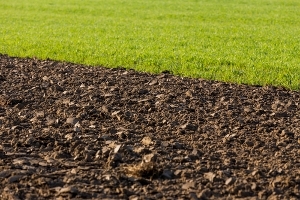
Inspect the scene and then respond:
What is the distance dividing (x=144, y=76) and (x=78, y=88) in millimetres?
1670

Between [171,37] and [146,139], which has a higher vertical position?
[146,139]

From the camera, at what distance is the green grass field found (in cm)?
1327

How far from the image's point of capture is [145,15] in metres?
29.5

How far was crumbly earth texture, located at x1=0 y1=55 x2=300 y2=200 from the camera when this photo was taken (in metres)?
5.87

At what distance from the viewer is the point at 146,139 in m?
7.32

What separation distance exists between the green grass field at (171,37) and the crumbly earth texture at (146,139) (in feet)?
6.36

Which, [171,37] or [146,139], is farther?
[171,37]

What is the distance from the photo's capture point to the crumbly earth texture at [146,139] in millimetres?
5871

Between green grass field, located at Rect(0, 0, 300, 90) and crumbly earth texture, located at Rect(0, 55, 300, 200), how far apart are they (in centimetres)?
194

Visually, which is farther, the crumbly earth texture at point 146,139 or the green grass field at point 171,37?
the green grass field at point 171,37

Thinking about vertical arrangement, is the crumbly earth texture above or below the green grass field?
above

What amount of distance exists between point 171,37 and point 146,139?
12477mm

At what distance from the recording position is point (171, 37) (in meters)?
19.6

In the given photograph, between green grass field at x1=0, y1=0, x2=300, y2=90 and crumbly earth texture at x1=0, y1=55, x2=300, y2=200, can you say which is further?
green grass field at x1=0, y1=0, x2=300, y2=90
